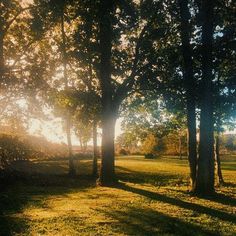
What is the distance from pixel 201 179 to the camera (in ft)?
59.8

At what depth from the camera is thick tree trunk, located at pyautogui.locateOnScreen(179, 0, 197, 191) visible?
1928cm

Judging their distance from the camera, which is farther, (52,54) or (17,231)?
(52,54)

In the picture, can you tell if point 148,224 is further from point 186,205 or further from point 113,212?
point 186,205

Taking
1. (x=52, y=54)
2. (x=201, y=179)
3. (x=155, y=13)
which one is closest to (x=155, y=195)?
(x=201, y=179)

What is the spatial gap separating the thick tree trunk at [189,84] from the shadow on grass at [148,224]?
6.29 m

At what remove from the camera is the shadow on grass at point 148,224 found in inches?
419

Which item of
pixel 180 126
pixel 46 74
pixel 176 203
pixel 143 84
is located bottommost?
pixel 176 203

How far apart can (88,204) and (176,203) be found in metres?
3.62

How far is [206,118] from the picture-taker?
1809 centimetres

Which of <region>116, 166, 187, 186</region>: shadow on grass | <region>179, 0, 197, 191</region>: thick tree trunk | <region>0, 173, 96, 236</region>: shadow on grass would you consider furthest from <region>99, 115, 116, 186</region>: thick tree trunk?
<region>179, 0, 197, 191</region>: thick tree trunk

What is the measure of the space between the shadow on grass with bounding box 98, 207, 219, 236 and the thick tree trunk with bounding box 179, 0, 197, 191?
629cm

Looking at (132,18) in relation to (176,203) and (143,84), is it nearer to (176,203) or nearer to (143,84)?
(143,84)

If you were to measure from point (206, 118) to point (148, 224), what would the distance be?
26.0ft

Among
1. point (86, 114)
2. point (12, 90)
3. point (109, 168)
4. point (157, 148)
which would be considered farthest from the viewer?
point (157, 148)
